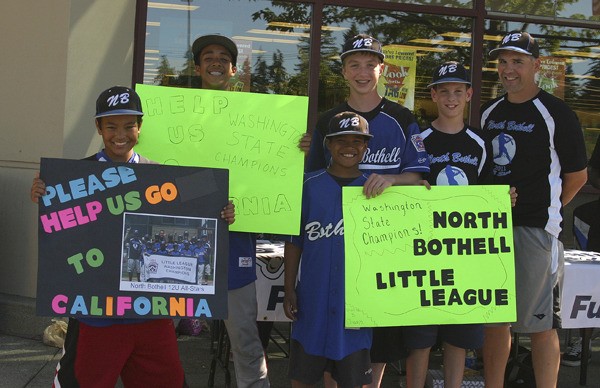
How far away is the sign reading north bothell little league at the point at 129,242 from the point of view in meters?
3.85

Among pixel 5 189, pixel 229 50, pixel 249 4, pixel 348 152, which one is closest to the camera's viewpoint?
pixel 348 152

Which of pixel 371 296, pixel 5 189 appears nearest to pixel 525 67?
pixel 371 296

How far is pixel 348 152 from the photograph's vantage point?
4.27m

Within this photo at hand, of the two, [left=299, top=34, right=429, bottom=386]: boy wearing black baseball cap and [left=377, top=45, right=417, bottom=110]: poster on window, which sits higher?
[left=377, top=45, right=417, bottom=110]: poster on window

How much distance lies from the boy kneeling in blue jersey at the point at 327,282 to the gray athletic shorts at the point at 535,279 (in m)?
1.01

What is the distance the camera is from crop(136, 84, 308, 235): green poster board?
172 inches

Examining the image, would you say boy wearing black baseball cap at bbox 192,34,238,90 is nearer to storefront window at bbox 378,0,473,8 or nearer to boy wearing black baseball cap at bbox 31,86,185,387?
boy wearing black baseball cap at bbox 31,86,185,387

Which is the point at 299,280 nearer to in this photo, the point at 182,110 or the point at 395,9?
the point at 182,110

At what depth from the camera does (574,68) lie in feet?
27.6

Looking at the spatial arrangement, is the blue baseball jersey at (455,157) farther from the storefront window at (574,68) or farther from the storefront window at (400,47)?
the storefront window at (574,68)

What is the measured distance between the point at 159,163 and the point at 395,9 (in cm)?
394

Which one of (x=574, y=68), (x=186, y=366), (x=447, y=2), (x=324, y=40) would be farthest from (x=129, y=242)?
(x=574, y=68)

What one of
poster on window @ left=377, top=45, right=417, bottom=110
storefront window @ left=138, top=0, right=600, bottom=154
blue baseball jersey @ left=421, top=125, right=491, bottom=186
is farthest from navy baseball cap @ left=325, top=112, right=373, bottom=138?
poster on window @ left=377, top=45, right=417, bottom=110

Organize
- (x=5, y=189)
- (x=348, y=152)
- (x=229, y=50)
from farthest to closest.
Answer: (x=5, y=189) → (x=229, y=50) → (x=348, y=152)
